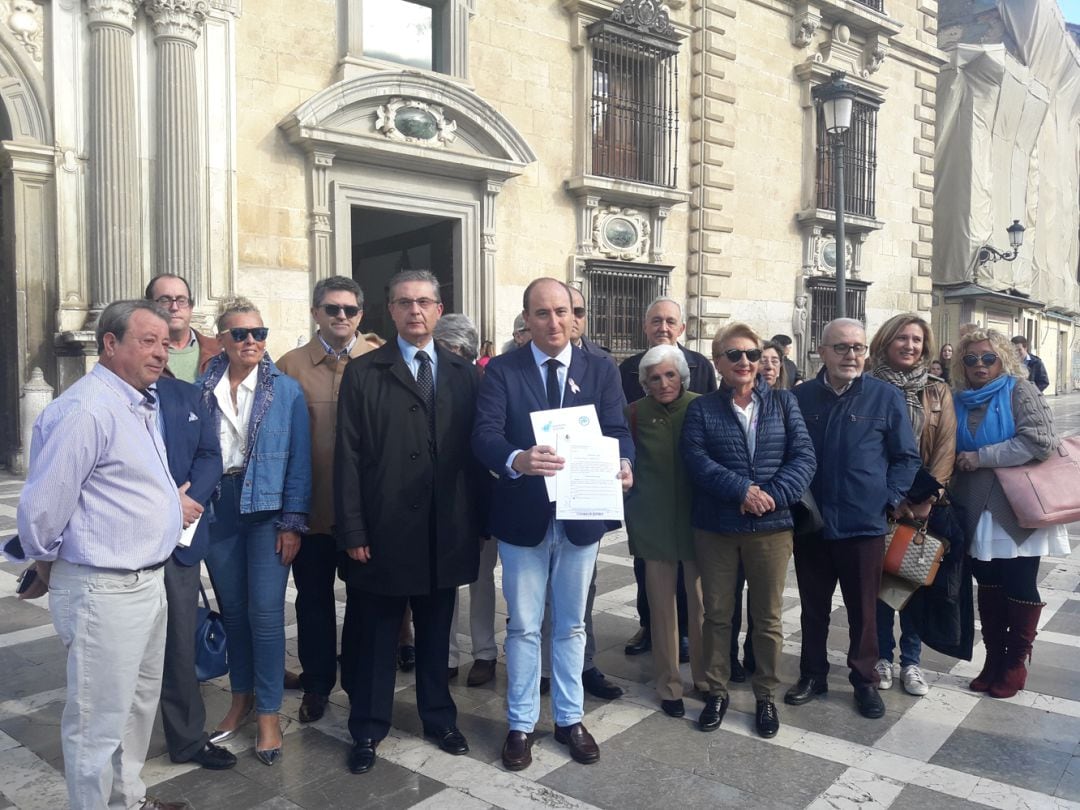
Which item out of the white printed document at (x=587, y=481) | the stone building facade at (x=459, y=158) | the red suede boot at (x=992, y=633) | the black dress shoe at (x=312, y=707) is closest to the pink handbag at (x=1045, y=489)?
the red suede boot at (x=992, y=633)

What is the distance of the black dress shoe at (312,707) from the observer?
387 cm

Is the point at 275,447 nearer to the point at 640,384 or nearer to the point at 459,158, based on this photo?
the point at 640,384

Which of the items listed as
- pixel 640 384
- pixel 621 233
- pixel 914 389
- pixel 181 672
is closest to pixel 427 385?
pixel 181 672

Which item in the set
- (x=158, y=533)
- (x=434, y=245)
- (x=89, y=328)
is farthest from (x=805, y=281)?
(x=158, y=533)

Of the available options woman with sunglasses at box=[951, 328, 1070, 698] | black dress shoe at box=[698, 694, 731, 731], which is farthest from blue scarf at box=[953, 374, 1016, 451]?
black dress shoe at box=[698, 694, 731, 731]

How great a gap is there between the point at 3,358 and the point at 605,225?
8.55 metres

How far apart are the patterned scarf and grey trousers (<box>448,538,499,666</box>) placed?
7.05ft

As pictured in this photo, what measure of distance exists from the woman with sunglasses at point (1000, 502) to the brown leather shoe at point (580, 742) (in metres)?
2.07

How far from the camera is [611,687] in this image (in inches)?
165

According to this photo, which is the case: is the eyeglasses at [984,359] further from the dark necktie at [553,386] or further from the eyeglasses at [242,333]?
the eyeglasses at [242,333]

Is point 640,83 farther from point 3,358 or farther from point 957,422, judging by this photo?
point 957,422

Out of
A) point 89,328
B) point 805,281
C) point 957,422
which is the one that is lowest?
point 957,422

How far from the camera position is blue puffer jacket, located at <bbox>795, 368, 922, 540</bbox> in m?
3.93

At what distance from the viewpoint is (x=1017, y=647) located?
13.6 feet
